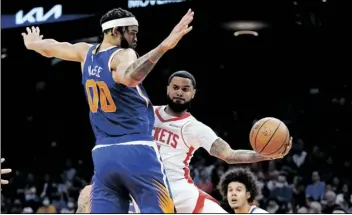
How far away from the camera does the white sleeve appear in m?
6.50

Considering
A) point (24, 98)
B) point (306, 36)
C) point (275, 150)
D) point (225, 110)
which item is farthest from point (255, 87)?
point (275, 150)

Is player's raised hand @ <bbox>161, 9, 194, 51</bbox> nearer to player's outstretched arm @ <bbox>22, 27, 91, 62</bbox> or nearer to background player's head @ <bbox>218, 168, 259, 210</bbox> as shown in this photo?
player's outstretched arm @ <bbox>22, 27, 91, 62</bbox>

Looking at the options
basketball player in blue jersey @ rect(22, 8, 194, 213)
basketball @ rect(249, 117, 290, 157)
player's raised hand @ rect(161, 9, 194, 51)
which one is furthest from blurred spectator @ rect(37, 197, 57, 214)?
player's raised hand @ rect(161, 9, 194, 51)

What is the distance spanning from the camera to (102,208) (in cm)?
515

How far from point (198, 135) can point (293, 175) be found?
931cm

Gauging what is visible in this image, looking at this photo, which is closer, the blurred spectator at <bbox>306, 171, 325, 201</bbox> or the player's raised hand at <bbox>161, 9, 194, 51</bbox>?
the player's raised hand at <bbox>161, 9, 194, 51</bbox>

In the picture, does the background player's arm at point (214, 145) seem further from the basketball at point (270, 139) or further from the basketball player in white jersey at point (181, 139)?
the basketball at point (270, 139)

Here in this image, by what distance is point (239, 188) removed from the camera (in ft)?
22.6

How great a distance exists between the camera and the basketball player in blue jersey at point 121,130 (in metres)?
5.03

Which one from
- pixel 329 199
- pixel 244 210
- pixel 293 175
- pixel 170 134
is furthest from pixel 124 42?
pixel 293 175

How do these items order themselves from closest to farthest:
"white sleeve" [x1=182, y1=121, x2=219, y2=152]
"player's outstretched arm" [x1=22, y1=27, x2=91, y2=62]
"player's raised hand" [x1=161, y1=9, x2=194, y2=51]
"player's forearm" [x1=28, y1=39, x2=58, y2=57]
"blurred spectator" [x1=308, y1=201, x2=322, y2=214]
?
"player's raised hand" [x1=161, y1=9, x2=194, y2=51], "player's outstretched arm" [x1=22, y1=27, x2=91, y2=62], "player's forearm" [x1=28, y1=39, x2=58, y2=57], "white sleeve" [x1=182, y1=121, x2=219, y2=152], "blurred spectator" [x1=308, y1=201, x2=322, y2=214]

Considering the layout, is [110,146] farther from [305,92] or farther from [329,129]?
[305,92]

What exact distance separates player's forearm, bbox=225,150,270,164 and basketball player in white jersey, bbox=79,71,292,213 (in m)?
0.29

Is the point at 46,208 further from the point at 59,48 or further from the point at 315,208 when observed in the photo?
the point at 59,48
